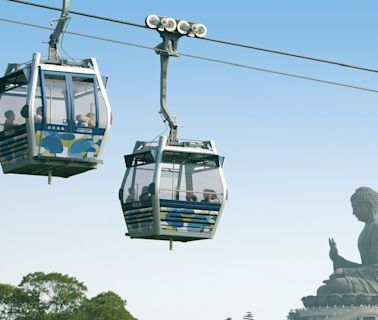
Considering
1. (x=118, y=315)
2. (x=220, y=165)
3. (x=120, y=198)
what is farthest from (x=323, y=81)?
(x=118, y=315)

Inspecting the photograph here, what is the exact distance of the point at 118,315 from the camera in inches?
4510

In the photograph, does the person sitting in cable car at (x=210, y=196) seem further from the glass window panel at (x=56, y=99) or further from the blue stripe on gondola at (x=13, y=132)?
the blue stripe on gondola at (x=13, y=132)

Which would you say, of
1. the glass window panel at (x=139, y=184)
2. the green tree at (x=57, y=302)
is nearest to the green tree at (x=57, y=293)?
the green tree at (x=57, y=302)

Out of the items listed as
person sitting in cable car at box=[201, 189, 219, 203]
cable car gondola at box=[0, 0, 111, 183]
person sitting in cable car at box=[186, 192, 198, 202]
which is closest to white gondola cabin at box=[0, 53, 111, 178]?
cable car gondola at box=[0, 0, 111, 183]

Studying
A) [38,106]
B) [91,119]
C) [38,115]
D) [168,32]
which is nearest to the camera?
[168,32]

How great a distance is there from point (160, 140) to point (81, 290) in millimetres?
79799

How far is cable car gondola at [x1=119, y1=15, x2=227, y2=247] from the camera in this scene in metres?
38.5

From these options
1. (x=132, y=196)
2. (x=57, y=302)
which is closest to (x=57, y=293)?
(x=57, y=302)

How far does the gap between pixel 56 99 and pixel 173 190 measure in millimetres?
4330

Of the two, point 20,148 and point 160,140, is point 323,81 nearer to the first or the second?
point 160,140

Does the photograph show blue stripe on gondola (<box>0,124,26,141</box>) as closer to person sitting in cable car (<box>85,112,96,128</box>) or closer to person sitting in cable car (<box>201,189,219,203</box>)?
person sitting in cable car (<box>85,112,96,128</box>)

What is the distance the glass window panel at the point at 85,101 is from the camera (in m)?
37.3

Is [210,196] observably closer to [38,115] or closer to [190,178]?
[190,178]

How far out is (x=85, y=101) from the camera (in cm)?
3753
